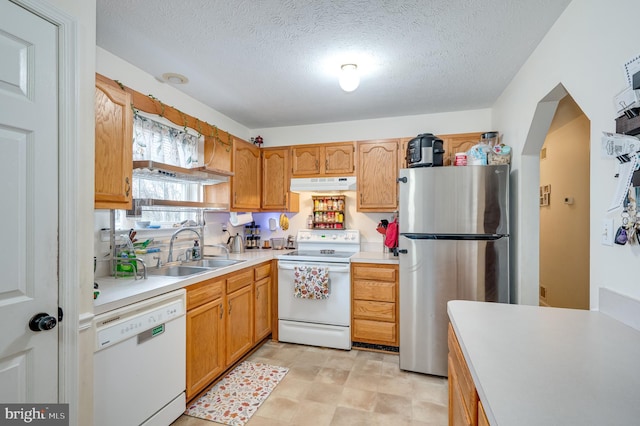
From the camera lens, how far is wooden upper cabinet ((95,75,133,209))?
64.8 inches

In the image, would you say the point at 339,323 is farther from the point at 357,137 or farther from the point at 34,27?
the point at 34,27

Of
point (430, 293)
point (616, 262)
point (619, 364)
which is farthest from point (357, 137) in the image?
point (619, 364)

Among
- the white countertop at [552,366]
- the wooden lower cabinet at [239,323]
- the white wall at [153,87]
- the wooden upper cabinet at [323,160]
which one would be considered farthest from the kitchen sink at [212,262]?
the white countertop at [552,366]

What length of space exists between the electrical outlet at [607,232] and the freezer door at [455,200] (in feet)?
3.43

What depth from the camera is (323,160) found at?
336 cm

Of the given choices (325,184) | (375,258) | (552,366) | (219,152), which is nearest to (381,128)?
(325,184)

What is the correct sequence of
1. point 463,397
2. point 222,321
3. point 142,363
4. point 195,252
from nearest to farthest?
point 463,397, point 142,363, point 222,321, point 195,252

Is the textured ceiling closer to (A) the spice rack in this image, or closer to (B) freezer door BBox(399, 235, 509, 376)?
(A) the spice rack

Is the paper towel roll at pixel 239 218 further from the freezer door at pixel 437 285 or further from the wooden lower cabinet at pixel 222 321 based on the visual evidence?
the freezer door at pixel 437 285

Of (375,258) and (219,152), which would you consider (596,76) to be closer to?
(375,258)

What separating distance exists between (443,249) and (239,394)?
1.91 meters

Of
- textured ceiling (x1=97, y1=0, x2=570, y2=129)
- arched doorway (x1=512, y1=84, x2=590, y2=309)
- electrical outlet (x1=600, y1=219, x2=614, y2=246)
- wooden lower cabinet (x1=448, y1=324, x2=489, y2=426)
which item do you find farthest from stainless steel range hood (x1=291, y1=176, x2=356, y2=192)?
electrical outlet (x1=600, y1=219, x2=614, y2=246)

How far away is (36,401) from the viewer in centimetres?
112

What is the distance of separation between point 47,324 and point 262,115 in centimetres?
265
